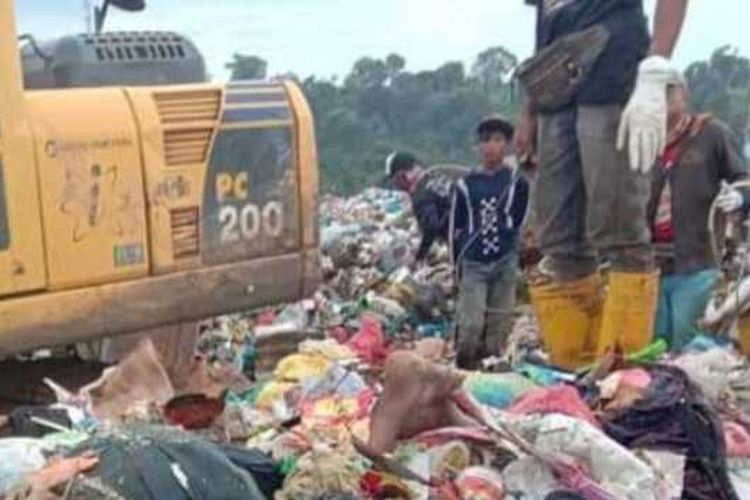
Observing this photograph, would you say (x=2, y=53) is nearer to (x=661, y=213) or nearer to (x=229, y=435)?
(x=229, y=435)

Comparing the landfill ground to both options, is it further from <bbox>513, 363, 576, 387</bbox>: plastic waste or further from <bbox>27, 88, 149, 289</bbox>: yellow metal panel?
<bbox>27, 88, 149, 289</bbox>: yellow metal panel

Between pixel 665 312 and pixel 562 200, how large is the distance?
1.49m

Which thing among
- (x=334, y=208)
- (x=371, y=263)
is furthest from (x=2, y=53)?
(x=334, y=208)

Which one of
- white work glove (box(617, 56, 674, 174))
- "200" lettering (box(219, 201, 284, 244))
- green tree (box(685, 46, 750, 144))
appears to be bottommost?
green tree (box(685, 46, 750, 144))

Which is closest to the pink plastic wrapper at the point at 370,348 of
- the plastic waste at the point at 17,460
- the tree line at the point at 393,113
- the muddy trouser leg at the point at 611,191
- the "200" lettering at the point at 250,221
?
the "200" lettering at the point at 250,221

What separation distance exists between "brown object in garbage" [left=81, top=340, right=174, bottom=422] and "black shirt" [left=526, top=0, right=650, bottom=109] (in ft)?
5.59

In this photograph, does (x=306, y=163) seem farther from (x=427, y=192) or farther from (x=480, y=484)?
(x=427, y=192)

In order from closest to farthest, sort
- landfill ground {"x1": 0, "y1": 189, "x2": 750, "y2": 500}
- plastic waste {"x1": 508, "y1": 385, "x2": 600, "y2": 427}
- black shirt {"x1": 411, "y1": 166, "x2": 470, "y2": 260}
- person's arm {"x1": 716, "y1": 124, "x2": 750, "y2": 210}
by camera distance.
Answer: landfill ground {"x1": 0, "y1": 189, "x2": 750, "y2": 500}, plastic waste {"x1": 508, "y1": 385, "x2": 600, "y2": 427}, person's arm {"x1": 716, "y1": 124, "x2": 750, "y2": 210}, black shirt {"x1": 411, "y1": 166, "x2": 470, "y2": 260}

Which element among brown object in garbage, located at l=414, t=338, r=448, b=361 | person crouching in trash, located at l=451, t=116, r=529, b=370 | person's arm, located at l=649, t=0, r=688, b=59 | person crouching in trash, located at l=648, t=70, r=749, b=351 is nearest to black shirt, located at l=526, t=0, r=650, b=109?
person's arm, located at l=649, t=0, r=688, b=59

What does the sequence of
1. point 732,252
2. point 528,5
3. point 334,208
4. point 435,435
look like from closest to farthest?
point 435,435, point 528,5, point 732,252, point 334,208

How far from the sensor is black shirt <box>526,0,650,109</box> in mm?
5574

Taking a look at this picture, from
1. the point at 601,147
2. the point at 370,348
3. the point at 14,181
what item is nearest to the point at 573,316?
the point at 601,147

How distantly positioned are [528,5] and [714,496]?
7.46ft

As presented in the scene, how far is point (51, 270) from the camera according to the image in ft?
16.3
